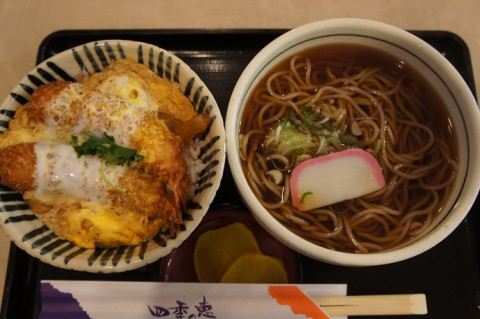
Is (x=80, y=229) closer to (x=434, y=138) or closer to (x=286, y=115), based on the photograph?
(x=286, y=115)

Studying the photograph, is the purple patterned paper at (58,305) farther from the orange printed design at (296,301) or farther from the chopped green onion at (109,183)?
the orange printed design at (296,301)

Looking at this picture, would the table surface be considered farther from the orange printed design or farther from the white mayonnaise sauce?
the orange printed design

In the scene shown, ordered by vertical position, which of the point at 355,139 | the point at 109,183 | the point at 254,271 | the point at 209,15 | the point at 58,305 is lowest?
the point at 58,305

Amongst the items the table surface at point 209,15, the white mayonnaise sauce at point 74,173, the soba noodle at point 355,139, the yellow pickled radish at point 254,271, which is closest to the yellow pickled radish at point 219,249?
the yellow pickled radish at point 254,271

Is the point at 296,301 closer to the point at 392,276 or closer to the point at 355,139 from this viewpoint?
the point at 392,276

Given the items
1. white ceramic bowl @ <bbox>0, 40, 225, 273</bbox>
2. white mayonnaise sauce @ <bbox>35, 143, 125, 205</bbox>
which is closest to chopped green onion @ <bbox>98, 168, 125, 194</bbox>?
white mayonnaise sauce @ <bbox>35, 143, 125, 205</bbox>

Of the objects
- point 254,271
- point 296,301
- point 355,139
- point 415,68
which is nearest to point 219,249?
point 254,271
